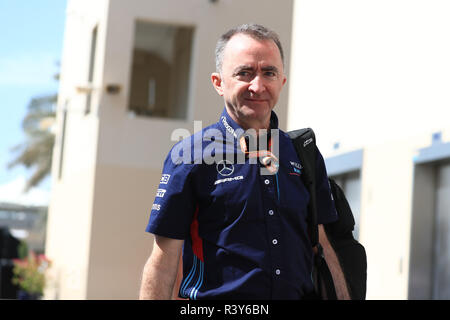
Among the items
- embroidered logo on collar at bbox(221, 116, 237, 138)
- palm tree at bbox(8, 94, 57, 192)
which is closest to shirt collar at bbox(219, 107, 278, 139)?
embroidered logo on collar at bbox(221, 116, 237, 138)

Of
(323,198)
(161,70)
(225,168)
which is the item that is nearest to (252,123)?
(225,168)

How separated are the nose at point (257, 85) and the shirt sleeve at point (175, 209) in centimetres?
31

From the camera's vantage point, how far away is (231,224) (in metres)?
2.50

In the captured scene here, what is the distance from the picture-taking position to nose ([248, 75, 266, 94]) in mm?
2598

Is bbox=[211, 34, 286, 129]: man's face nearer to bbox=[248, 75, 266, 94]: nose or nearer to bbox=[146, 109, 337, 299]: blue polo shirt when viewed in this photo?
bbox=[248, 75, 266, 94]: nose

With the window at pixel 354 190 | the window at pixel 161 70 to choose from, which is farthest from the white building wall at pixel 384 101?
the window at pixel 161 70

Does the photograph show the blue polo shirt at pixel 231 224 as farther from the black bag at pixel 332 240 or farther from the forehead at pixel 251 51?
the forehead at pixel 251 51

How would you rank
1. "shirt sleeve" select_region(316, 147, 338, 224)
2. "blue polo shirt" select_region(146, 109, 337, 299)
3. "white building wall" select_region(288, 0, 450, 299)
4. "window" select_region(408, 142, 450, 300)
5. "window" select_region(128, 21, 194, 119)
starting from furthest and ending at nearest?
"window" select_region(128, 21, 194, 119), "window" select_region(408, 142, 450, 300), "white building wall" select_region(288, 0, 450, 299), "shirt sleeve" select_region(316, 147, 338, 224), "blue polo shirt" select_region(146, 109, 337, 299)

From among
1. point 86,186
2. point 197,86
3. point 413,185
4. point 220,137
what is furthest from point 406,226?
point 86,186

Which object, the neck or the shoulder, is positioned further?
the neck

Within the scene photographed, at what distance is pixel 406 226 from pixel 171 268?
204 inches

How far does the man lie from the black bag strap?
29mm

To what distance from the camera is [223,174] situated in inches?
100.0
